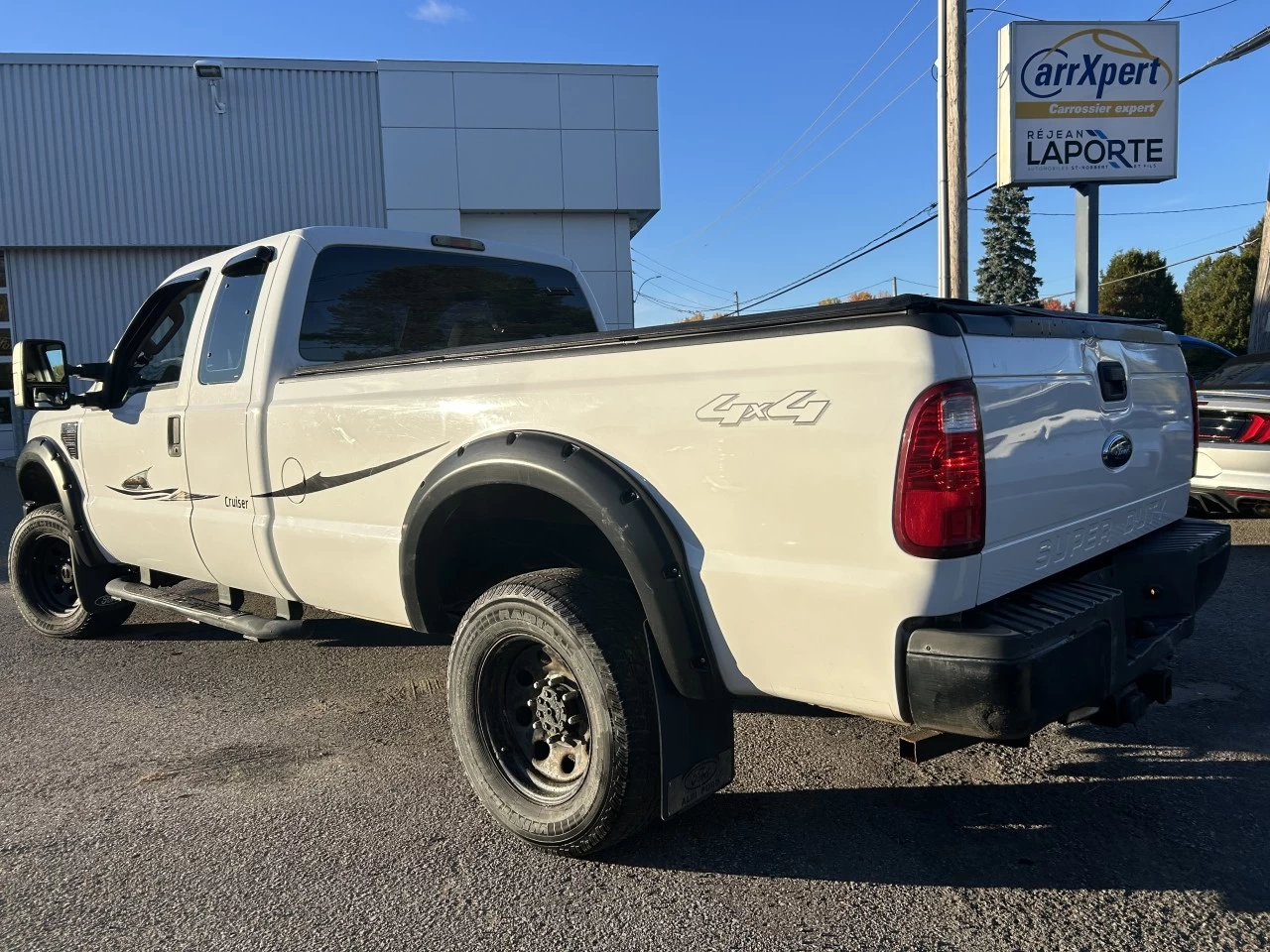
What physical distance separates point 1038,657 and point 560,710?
4.81ft

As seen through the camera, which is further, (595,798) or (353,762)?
(353,762)

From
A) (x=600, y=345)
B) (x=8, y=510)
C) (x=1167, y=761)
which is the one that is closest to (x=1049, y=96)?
(x=1167, y=761)

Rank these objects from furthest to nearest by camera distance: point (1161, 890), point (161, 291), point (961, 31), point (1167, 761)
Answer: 1. point (961, 31)
2. point (161, 291)
3. point (1167, 761)
4. point (1161, 890)

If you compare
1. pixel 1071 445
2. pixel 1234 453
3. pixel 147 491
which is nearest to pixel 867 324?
pixel 1071 445

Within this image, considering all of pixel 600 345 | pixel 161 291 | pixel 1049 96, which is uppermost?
pixel 1049 96

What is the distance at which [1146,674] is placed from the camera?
298 centimetres

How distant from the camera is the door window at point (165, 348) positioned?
4.79m

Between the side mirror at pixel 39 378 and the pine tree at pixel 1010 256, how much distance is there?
7184cm

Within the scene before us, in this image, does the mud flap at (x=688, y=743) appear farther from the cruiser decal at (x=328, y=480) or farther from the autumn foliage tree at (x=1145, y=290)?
the autumn foliage tree at (x=1145, y=290)

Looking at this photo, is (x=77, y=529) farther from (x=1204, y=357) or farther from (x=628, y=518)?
(x=1204, y=357)

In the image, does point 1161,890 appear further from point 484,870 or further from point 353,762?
point 353,762

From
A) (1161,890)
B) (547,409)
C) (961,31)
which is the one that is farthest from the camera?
(961,31)

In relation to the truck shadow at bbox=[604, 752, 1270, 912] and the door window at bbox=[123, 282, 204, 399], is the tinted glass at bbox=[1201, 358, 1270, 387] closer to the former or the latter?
the truck shadow at bbox=[604, 752, 1270, 912]

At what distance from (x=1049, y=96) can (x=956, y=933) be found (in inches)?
506
